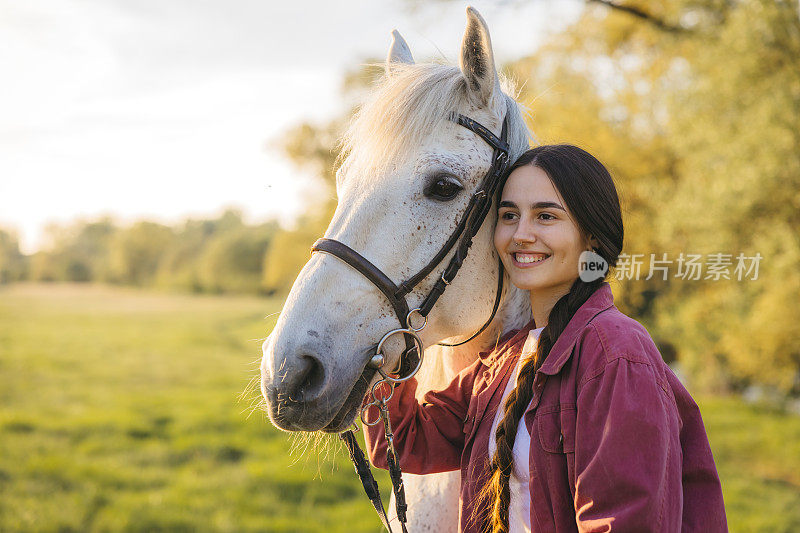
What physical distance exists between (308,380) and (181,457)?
603 cm

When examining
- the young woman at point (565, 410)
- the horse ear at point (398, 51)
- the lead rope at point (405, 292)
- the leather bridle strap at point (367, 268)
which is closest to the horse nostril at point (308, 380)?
the lead rope at point (405, 292)

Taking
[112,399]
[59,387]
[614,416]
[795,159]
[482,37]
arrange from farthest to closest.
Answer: [59,387] → [112,399] → [795,159] → [482,37] → [614,416]

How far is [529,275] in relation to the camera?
5.35 feet

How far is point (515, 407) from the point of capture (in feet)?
4.99

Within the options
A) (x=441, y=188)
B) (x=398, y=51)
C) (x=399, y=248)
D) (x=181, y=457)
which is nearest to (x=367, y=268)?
(x=399, y=248)

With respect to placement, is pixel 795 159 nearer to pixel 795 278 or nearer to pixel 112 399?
pixel 795 278

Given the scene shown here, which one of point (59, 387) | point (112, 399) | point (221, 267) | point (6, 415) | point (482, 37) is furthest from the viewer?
point (221, 267)

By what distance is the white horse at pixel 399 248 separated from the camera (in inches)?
62.0

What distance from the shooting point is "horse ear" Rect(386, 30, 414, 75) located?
2.35 meters

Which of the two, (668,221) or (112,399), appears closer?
(668,221)

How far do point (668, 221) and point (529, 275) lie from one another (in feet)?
24.3

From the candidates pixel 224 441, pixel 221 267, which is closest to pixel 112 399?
pixel 224 441

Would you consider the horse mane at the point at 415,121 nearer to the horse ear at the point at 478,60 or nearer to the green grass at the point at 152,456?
the horse ear at the point at 478,60

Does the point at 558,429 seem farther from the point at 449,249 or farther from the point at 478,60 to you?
the point at 478,60
